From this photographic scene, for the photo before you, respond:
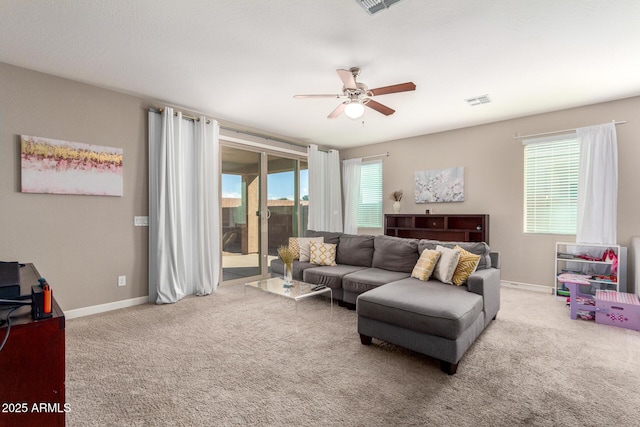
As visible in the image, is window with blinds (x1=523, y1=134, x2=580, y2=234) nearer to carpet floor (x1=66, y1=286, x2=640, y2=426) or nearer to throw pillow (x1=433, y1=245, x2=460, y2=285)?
carpet floor (x1=66, y1=286, x2=640, y2=426)

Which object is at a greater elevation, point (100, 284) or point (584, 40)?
point (584, 40)

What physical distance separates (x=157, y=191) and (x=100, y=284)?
1260 millimetres

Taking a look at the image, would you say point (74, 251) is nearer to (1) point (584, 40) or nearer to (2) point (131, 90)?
(2) point (131, 90)

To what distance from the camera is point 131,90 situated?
365cm

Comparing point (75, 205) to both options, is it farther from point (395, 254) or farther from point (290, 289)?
point (395, 254)

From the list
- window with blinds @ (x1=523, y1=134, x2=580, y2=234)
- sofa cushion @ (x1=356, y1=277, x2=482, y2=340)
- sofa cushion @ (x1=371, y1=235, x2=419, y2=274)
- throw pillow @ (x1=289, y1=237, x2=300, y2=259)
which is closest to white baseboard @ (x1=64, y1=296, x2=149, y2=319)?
throw pillow @ (x1=289, y1=237, x2=300, y2=259)

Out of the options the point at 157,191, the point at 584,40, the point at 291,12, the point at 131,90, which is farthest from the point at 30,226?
the point at 584,40

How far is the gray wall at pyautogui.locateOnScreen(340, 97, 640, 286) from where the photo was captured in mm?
3904

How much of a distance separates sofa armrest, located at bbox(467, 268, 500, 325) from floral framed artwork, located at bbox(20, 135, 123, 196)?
4.02 meters

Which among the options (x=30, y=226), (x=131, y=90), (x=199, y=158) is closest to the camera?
(x=30, y=226)

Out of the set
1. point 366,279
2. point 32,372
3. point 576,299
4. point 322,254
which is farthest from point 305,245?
point 32,372

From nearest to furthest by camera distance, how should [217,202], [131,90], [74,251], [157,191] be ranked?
[74,251] < [131,90] < [157,191] < [217,202]

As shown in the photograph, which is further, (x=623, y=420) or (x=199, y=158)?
(x=199, y=158)

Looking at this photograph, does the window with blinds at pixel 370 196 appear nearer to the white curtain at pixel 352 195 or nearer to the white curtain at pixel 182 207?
the white curtain at pixel 352 195
